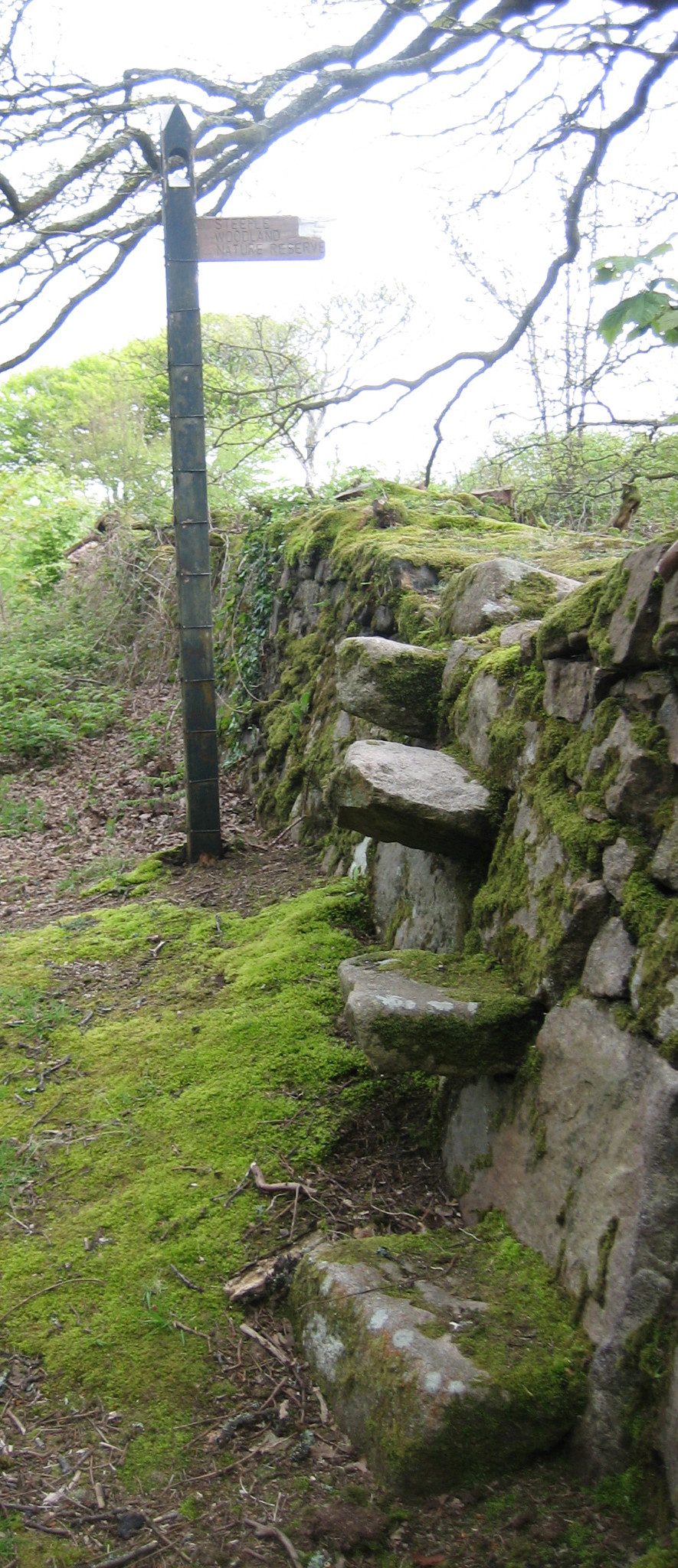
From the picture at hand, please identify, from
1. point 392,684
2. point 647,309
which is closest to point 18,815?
point 392,684

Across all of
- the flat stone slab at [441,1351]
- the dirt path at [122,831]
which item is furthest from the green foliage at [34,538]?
the flat stone slab at [441,1351]

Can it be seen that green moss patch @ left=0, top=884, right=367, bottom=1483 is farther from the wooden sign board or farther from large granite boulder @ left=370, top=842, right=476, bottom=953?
the wooden sign board

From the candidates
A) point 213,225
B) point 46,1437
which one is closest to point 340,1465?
point 46,1437

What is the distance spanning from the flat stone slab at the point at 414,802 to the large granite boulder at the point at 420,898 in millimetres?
183

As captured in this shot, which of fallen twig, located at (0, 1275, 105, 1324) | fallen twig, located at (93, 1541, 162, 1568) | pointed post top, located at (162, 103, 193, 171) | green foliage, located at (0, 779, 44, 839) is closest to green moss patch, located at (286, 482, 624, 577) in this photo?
pointed post top, located at (162, 103, 193, 171)

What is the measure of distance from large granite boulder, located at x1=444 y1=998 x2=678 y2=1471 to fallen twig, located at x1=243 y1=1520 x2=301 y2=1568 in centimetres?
70

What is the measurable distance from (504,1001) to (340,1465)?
48.8 inches

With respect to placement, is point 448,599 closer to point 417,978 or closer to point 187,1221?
point 417,978

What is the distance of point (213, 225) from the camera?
602 centimetres

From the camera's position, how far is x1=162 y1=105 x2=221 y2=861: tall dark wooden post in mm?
6082

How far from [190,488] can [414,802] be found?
11.8 feet

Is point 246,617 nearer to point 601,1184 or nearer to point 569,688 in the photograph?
point 569,688

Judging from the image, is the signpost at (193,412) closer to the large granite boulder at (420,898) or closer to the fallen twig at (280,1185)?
the large granite boulder at (420,898)

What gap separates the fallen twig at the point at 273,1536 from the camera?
220 cm
